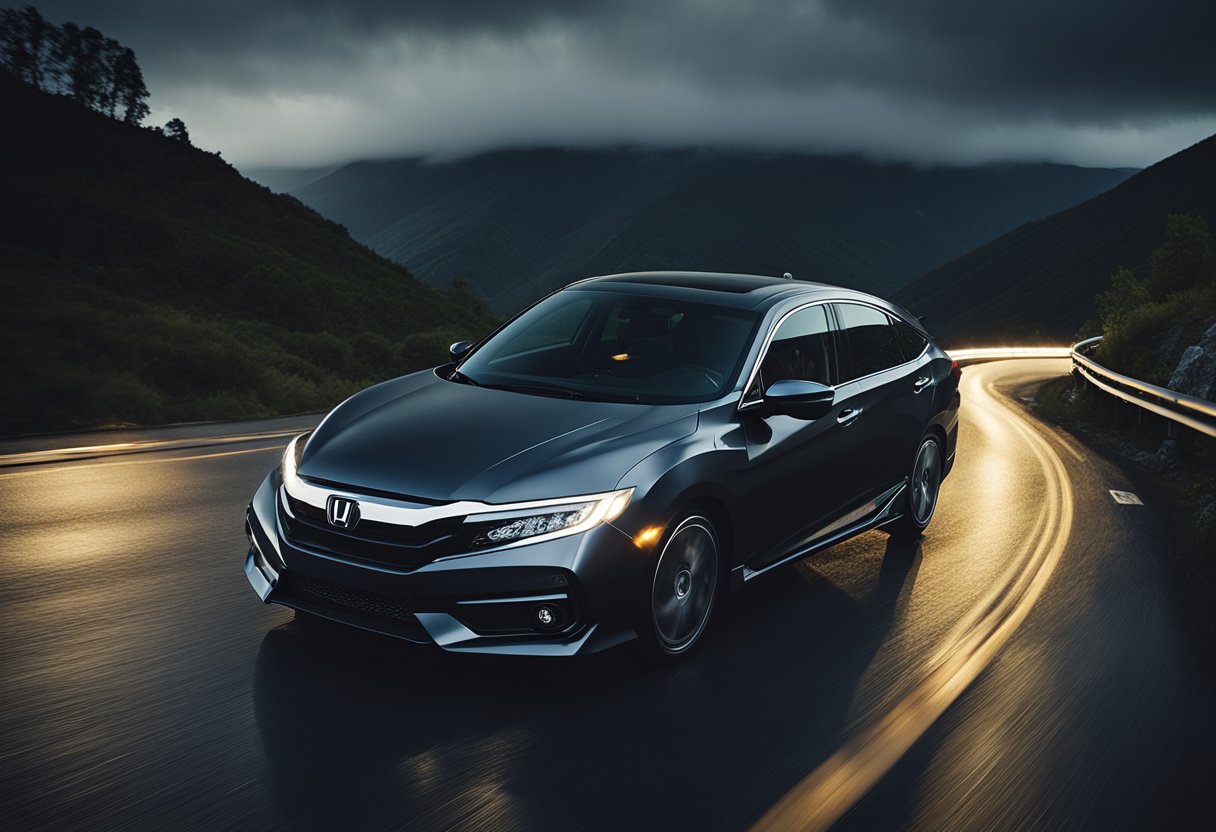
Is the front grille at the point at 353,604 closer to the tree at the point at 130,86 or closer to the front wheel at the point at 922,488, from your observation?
the front wheel at the point at 922,488

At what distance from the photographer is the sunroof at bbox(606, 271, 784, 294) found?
6.65m

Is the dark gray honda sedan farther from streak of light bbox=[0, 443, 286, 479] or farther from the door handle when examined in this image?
streak of light bbox=[0, 443, 286, 479]

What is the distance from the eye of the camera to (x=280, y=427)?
45.7 ft

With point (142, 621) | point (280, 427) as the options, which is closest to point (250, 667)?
point (142, 621)

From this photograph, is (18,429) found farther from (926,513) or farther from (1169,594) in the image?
(1169,594)

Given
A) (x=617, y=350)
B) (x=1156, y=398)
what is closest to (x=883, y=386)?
(x=617, y=350)

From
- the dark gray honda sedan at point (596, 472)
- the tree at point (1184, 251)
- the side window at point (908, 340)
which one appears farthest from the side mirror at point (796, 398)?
the tree at point (1184, 251)

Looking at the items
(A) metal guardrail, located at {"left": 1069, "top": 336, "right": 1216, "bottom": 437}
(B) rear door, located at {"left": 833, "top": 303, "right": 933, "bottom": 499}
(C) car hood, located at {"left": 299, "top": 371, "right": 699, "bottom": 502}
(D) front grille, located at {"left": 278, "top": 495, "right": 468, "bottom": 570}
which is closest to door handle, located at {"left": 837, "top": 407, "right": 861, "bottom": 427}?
(B) rear door, located at {"left": 833, "top": 303, "right": 933, "bottom": 499}

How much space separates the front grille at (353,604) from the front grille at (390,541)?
14 cm

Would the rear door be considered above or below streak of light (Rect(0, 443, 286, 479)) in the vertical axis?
above

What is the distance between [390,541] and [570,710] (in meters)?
1.01

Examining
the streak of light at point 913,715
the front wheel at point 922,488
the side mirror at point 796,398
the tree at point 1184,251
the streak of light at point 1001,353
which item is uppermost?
the tree at point 1184,251

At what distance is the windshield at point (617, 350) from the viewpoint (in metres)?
5.73

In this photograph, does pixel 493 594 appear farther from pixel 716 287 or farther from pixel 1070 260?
pixel 1070 260
